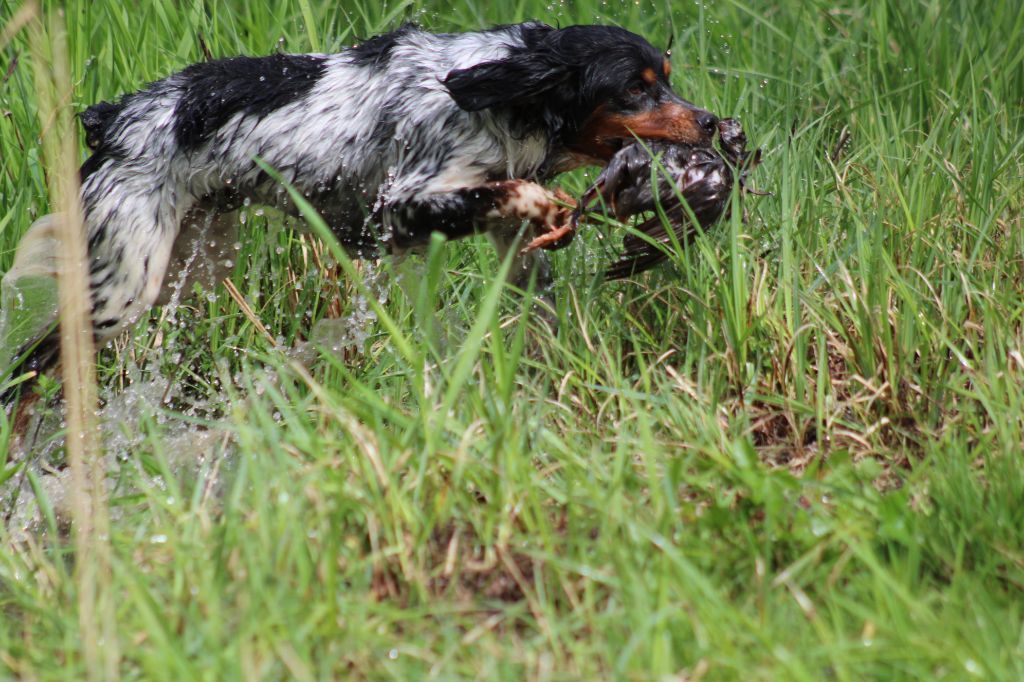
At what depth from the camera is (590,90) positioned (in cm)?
357

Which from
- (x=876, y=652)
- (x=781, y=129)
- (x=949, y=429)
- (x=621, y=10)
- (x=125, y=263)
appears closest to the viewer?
(x=876, y=652)

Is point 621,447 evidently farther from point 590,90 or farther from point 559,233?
point 590,90

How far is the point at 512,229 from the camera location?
12.2ft

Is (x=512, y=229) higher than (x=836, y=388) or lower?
higher

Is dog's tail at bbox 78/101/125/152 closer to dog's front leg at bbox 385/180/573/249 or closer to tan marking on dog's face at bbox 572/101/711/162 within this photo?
dog's front leg at bbox 385/180/573/249

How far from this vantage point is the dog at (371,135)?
357cm

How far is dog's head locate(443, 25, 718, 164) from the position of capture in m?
3.52

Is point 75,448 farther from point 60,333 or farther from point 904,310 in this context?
point 904,310

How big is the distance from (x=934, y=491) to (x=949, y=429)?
1.17 feet

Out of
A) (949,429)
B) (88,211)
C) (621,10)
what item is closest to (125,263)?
(88,211)

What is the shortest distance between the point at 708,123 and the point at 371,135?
0.95 metres

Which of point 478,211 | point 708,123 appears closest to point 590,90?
point 708,123

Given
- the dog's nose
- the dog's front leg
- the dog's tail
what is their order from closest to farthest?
the dog's front leg < the dog's nose < the dog's tail

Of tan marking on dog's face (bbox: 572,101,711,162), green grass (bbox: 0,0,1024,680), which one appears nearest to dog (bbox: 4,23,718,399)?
tan marking on dog's face (bbox: 572,101,711,162)
